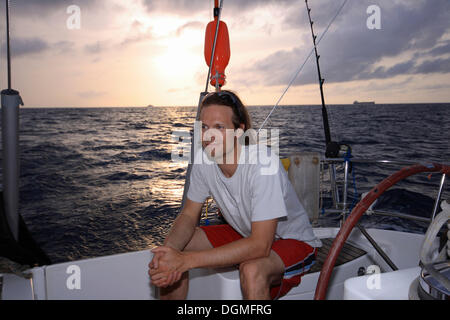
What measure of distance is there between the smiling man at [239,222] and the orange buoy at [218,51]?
546mm

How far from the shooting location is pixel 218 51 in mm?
2287

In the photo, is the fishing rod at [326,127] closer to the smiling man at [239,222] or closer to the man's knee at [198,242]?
the smiling man at [239,222]

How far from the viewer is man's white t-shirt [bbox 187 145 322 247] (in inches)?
59.4

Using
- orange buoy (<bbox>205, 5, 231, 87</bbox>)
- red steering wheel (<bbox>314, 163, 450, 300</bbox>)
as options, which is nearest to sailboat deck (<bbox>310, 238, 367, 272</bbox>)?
red steering wheel (<bbox>314, 163, 450, 300</bbox>)

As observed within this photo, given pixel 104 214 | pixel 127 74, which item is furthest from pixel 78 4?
pixel 127 74

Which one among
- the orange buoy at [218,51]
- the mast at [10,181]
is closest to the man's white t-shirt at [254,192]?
the orange buoy at [218,51]

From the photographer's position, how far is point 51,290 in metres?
1.67

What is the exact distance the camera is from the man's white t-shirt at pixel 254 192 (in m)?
1.51

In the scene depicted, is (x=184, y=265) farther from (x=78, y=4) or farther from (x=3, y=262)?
(x=78, y=4)

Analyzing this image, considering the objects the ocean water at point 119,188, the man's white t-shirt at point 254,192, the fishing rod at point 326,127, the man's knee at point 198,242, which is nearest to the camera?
the man's white t-shirt at point 254,192

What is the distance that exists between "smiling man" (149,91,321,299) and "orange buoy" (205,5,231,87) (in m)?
0.55

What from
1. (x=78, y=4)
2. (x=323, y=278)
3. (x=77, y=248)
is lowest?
(x=77, y=248)

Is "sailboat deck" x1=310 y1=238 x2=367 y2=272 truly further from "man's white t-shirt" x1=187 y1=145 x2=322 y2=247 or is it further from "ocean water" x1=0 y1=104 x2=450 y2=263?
"ocean water" x1=0 y1=104 x2=450 y2=263

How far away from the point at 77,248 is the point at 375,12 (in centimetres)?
567
